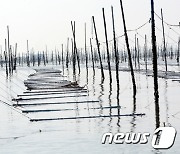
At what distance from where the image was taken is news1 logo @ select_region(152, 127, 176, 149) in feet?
32.2

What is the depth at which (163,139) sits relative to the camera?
1011 cm

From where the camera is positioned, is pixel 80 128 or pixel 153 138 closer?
pixel 153 138

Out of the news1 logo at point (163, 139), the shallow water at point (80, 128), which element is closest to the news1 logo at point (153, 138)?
the news1 logo at point (163, 139)

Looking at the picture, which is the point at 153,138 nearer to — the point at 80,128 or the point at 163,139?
the point at 163,139

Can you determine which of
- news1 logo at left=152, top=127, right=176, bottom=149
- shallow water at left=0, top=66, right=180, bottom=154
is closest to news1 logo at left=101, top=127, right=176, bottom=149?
news1 logo at left=152, top=127, right=176, bottom=149

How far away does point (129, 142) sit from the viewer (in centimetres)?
1059

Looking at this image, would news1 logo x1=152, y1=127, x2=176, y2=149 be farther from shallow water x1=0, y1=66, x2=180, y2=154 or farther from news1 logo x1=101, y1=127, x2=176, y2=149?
shallow water x1=0, y1=66, x2=180, y2=154

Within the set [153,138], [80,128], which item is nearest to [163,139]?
[153,138]

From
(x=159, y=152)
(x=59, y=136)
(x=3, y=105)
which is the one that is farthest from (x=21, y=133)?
(x=3, y=105)

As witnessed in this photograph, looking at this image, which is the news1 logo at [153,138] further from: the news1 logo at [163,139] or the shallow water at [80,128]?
the shallow water at [80,128]

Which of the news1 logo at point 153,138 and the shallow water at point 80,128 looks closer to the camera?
the news1 logo at point 153,138

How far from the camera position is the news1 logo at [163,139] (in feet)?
32.2

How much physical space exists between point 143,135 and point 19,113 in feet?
23.5

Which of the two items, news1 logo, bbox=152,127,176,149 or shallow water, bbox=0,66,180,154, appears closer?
news1 logo, bbox=152,127,176,149
